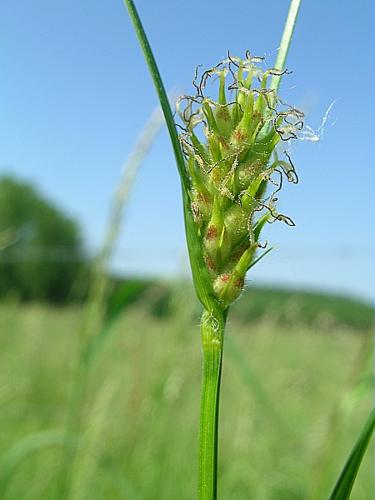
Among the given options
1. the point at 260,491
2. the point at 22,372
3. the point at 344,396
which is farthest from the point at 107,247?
the point at 22,372

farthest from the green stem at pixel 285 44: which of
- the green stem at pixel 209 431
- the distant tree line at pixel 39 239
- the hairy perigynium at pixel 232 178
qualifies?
the distant tree line at pixel 39 239

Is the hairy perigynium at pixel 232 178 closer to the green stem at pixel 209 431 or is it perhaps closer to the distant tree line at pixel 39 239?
the green stem at pixel 209 431

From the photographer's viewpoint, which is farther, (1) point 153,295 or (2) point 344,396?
Result: (1) point 153,295

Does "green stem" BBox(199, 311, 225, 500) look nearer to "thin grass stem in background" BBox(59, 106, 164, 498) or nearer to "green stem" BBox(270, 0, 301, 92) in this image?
"green stem" BBox(270, 0, 301, 92)

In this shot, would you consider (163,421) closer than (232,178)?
No

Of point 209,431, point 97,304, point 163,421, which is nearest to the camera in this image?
point 209,431

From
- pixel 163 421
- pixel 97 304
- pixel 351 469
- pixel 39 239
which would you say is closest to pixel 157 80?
pixel 351 469

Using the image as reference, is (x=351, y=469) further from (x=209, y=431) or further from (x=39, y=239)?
(x=39, y=239)

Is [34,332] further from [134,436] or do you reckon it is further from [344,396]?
[344,396]
